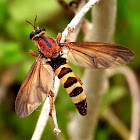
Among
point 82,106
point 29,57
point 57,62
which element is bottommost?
point 82,106

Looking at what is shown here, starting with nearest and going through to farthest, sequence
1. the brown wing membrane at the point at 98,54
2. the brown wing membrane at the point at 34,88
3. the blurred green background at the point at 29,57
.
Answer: the brown wing membrane at the point at 34,88
the brown wing membrane at the point at 98,54
the blurred green background at the point at 29,57

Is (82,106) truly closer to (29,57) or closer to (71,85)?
(71,85)

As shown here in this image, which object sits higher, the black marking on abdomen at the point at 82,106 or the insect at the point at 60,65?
the insect at the point at 60,65

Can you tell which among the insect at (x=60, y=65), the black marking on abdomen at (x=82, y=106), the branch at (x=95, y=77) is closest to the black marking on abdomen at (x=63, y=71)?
the insect at (x=60, y=65)

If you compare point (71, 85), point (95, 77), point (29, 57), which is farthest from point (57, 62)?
point (29, 57)

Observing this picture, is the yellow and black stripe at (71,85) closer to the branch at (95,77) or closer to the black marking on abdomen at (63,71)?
the black marking on abdomen at (63,71)

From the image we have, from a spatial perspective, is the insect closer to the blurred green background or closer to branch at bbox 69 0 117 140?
branch at bbox 69 0 117 140

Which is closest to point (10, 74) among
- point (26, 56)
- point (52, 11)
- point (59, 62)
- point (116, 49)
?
point (26, 56)
